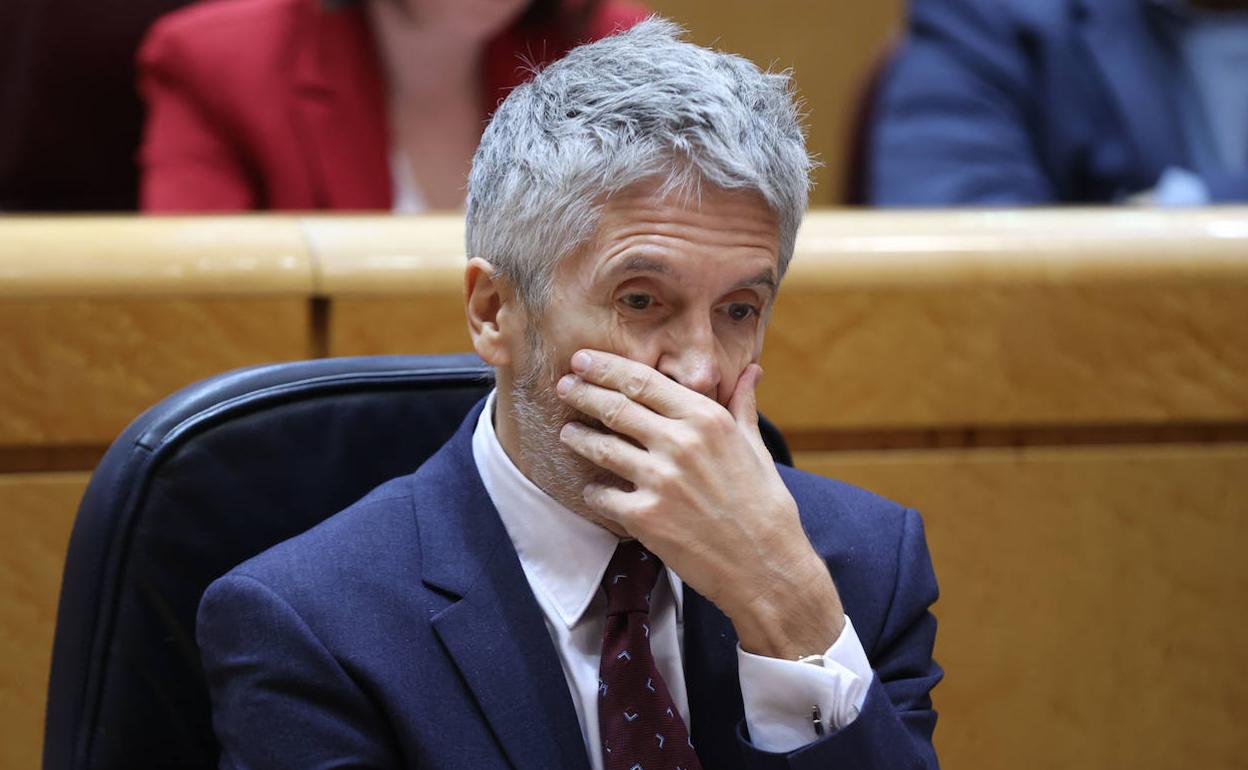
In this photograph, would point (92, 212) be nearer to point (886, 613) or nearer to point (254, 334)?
point (254, 334)

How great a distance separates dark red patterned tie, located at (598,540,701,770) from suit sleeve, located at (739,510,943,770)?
0.15ft

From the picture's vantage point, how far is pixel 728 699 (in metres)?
1.04

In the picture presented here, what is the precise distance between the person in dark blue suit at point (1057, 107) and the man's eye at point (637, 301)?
52.5 inches

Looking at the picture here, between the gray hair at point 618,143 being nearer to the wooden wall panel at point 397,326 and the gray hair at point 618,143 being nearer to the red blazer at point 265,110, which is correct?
the wooden wall panel at point 397,326

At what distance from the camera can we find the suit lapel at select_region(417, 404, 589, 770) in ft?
3.22

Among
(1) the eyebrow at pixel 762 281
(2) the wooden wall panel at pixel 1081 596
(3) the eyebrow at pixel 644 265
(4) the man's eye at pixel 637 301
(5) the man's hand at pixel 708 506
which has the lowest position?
(2) the wooden wall panel at pixel 1081 596

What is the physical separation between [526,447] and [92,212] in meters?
1.32

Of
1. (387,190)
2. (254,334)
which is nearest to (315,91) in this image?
(387,190)

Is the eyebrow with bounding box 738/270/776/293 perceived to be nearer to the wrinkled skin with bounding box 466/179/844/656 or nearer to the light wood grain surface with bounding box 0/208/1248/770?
the wrinkled skin with bounding box 466/179/844/656

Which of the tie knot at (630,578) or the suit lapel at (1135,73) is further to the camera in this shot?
the suit lapel at (1135,73)

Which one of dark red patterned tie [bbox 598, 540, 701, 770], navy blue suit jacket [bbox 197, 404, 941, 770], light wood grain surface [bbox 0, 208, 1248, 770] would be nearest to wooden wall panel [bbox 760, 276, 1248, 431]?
light wood grain surface [bbox 0, 208, 1248, 770]

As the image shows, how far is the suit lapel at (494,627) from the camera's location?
0.98 meters

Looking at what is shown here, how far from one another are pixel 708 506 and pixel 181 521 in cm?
37

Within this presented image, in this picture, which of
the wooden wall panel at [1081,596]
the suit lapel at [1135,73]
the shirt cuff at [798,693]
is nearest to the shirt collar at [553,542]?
the shirt cuff at [798,693]
